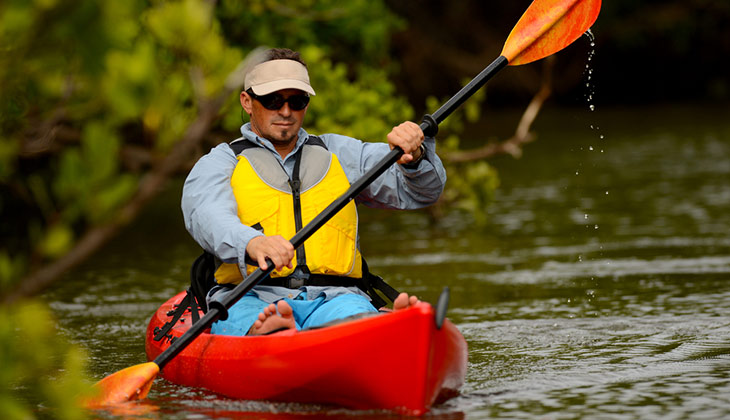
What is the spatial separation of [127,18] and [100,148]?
11.4 inches

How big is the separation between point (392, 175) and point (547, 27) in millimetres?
1167

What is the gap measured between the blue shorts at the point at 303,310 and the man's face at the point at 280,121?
0.65 meters

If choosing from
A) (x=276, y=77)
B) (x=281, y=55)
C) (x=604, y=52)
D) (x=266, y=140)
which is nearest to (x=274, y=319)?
(x=266, y=140)

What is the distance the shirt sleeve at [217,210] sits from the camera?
177 inches

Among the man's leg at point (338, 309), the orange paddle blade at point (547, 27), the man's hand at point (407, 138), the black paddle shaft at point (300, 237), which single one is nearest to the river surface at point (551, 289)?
the black paddle shaft at point (300, 237)

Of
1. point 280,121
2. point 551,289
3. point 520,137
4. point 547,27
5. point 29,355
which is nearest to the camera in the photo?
point 29,355

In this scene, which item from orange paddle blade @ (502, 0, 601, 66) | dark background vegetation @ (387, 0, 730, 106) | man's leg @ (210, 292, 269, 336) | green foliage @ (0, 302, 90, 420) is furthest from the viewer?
dark background vegetation @ (387, 0, 730, 106)

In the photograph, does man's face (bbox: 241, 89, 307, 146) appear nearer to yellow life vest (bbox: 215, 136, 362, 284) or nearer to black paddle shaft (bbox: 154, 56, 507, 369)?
yellow life vest (bbox: 215, 136, 362, 284)

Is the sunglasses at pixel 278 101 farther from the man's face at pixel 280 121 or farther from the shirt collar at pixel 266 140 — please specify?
the shirt collar at pixel 266 140

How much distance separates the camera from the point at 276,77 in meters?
4.75

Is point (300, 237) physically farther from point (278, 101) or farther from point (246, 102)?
point (246, 102)

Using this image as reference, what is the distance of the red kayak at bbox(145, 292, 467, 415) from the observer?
3.97 meters

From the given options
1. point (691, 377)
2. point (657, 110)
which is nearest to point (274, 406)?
point (691, 377)

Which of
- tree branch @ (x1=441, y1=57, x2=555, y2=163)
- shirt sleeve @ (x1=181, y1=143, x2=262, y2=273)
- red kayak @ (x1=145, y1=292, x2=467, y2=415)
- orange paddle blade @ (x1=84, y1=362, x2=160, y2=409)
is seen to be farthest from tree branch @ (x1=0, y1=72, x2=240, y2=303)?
tree branch @ (x1=441, y1=57, x2=555, y2=163)
